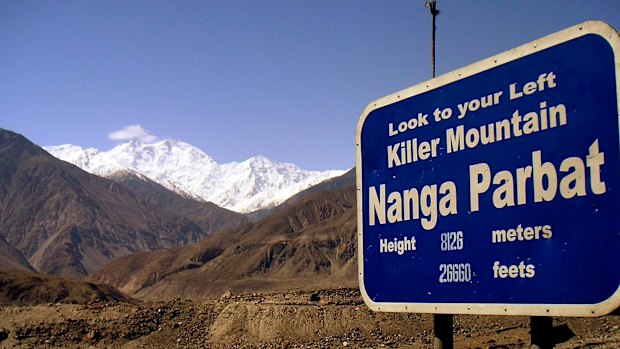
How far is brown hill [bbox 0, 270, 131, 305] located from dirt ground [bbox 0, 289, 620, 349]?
1049 inches

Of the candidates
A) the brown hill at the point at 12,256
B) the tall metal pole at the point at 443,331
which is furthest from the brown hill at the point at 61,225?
the tall metal pole at the point at 443,331

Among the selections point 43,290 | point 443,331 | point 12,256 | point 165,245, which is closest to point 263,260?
point 43,290

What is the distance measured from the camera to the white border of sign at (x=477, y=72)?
2.70 metres

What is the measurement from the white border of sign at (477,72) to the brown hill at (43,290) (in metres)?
60.5

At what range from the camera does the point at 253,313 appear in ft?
113

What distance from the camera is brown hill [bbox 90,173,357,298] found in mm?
88312

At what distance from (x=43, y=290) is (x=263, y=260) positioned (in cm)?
4141

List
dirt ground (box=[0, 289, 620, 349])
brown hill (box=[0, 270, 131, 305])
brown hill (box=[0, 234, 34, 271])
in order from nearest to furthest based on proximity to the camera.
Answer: dirt ground (box=[0, 289, 620, 349])
brown hill (box=[0, 270, 131, 305])
brown hill (box=[0, 234, 34, 271])

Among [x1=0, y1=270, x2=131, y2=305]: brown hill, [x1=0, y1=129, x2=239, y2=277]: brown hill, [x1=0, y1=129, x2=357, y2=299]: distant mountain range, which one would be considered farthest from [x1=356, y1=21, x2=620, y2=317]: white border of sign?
[x1=0, y1=129, x2=239, y2=277]: brown hill

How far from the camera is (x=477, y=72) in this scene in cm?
333

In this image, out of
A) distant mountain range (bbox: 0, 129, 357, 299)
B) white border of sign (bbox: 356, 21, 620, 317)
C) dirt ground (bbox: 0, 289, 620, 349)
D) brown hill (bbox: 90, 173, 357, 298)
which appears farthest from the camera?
distant mountain range (bbox: 0, 129, 357, 299)

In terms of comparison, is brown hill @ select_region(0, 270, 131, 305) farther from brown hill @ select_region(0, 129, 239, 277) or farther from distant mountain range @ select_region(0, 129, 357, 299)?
brown hill @ select_region(0, 129, 239, 277)

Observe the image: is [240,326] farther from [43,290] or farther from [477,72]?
[43,290]

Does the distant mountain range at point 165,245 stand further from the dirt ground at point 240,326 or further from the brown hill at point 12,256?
the dirt ground at point 240,326
